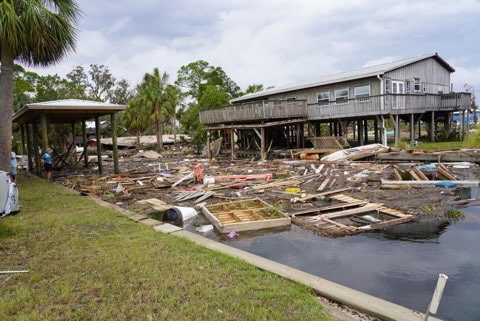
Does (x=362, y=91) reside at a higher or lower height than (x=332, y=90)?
lower

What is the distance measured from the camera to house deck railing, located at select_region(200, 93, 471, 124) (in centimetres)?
2281

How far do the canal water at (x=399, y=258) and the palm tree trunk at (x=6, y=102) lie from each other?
9.39 meters

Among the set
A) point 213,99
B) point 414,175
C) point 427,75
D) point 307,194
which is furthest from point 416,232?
point 213,99

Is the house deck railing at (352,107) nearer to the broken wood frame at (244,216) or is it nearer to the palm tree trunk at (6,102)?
the broken wood frame at (244,216)

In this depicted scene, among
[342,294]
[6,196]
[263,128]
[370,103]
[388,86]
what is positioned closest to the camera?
[342,294]

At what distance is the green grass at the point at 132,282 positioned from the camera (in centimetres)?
399

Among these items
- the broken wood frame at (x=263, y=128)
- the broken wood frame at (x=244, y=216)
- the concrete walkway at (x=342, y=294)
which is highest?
the broken wood frame at (x=263, y=128)

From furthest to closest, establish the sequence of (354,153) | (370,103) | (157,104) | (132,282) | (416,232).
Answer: (157,104), (370,103), (354,153), (416,232), (132,282)

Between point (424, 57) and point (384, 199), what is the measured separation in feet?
66.1

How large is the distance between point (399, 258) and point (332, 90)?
22.2 m

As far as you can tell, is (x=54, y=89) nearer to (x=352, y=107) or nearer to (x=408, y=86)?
(x=352, y=107)

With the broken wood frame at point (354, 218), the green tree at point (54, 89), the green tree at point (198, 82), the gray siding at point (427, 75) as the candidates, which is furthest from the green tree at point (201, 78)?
the broken wood frame at point (354, 218)

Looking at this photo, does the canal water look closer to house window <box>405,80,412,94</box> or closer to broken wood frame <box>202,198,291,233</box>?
broken wood frame <box>202,198,291,233</box>

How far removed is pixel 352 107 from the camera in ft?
79.7
